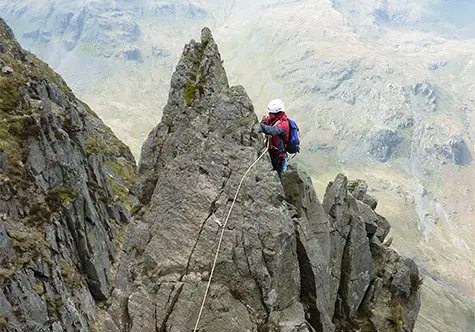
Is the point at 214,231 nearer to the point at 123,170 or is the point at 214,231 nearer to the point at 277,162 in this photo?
the point at 277,162

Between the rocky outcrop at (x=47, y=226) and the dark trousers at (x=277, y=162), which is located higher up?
the dark trousers at (x=277, y=162)

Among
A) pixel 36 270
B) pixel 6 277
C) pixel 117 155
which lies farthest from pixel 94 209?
pixel 117 155

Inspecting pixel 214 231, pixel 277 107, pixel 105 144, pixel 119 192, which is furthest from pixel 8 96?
pixel 105 144

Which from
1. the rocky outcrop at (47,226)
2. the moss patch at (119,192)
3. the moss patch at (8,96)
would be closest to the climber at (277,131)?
the rocky outcrop at (47,226)

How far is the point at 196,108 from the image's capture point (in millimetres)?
16672

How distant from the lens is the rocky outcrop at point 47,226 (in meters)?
31.8

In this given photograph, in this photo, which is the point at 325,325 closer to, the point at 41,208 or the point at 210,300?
the point at 210,300

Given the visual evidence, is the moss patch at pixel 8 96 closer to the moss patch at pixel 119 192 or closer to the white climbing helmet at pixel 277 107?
the moss patch at pixel 119 192

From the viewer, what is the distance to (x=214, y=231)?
1409 cm

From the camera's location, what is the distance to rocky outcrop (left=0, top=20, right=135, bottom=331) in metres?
31.8

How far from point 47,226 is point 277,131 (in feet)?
97.1

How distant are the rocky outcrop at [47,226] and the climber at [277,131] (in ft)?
78.7

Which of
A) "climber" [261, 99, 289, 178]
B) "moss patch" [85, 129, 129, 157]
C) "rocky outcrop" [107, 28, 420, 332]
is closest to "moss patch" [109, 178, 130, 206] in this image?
"moss patch" [85, 129, 129, 157]

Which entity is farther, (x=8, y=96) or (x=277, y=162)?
(x=8, y=96)
